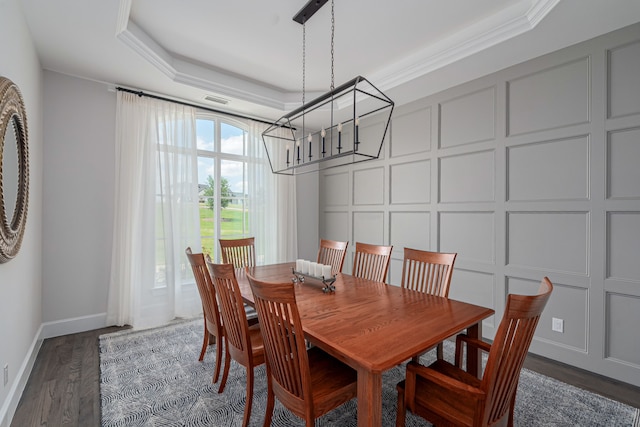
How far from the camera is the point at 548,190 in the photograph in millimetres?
2619

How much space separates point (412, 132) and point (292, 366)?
129 inches

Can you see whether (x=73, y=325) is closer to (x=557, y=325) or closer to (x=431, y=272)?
(x=431, y=272)

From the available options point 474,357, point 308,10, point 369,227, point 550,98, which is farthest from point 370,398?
point 369,227

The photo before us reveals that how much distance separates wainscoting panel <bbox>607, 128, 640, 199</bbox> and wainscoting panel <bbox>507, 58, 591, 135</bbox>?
285 millimetres

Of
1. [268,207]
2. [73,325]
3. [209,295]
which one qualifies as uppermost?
[268,207]

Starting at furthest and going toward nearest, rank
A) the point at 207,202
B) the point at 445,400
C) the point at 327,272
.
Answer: the point at 207,202 < the point at 327,272 < the point at 445,400

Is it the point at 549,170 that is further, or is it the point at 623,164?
the point at 549,170

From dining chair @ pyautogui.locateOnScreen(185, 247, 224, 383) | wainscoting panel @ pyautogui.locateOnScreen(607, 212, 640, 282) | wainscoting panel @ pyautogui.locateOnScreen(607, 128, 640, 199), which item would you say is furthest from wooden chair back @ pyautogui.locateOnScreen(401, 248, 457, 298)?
dining chair @ pyautogui.locateOnScreen(185, 247, 224, 383)

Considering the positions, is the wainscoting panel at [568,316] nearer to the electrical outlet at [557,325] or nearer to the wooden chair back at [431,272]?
the electrical outlet at [557,325]

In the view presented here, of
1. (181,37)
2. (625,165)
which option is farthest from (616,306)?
(181,37)

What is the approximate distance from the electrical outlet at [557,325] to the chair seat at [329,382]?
221 centimetres

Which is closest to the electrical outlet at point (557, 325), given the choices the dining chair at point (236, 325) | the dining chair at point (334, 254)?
the dining chair at point (334, 254)

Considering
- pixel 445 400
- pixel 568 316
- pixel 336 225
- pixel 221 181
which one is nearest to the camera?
pixel 445 400

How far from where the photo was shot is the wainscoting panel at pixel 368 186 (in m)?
4.18
